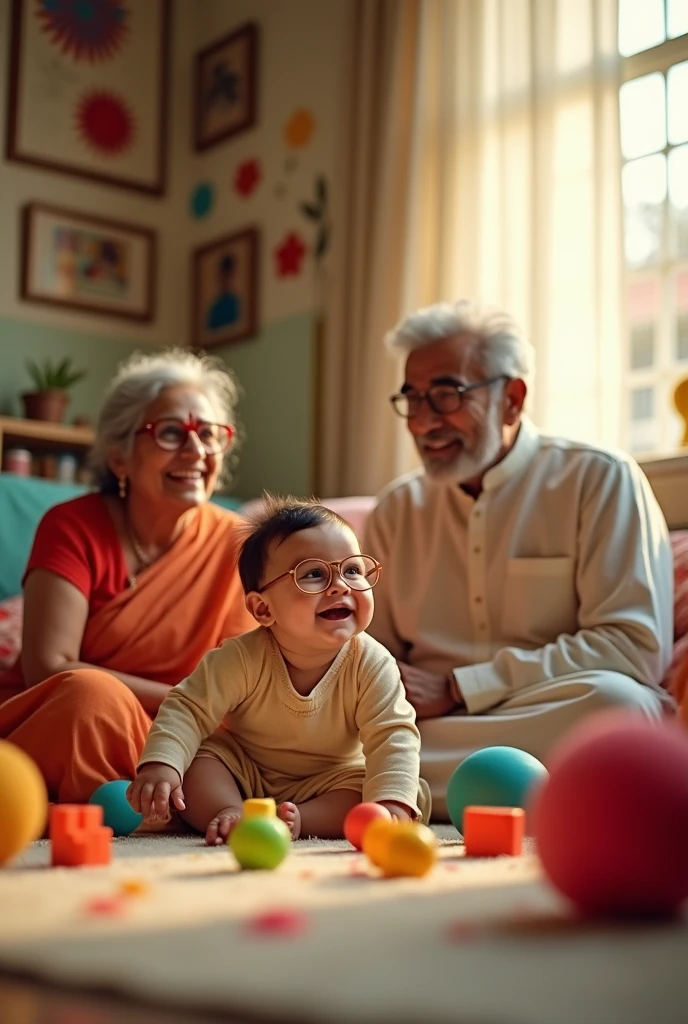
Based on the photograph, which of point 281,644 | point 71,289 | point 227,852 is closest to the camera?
point 227,852

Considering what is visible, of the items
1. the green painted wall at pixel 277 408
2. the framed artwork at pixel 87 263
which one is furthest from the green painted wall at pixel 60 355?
the green painted wall at pixel 277 408

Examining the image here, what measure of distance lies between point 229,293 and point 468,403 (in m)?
2.57

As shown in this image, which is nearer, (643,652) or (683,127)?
(643,652)

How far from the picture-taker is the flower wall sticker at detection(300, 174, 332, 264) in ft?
15.1

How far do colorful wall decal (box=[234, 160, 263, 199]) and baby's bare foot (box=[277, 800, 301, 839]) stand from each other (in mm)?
3533

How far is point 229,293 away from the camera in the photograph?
506 cm

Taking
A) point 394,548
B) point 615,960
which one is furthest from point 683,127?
point 615,960

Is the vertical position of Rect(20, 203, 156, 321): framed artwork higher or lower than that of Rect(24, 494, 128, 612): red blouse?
higher

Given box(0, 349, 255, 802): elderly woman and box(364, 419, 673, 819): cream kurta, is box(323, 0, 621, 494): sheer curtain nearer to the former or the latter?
box(364, 419, 673, 819): cream kurta

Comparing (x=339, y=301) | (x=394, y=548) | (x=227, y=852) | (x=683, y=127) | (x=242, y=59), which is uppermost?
(x=242, y=59)

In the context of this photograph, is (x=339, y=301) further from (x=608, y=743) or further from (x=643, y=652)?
(x=608, y=743)

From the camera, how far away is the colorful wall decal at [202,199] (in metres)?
5.23

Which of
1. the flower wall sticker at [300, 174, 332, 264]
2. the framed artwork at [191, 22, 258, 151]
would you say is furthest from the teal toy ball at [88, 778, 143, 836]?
the framed artwork at [191, 22, 258, 151]

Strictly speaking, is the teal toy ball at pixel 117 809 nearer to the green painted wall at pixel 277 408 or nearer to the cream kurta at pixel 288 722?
the cream kurta at pixel 288 722
